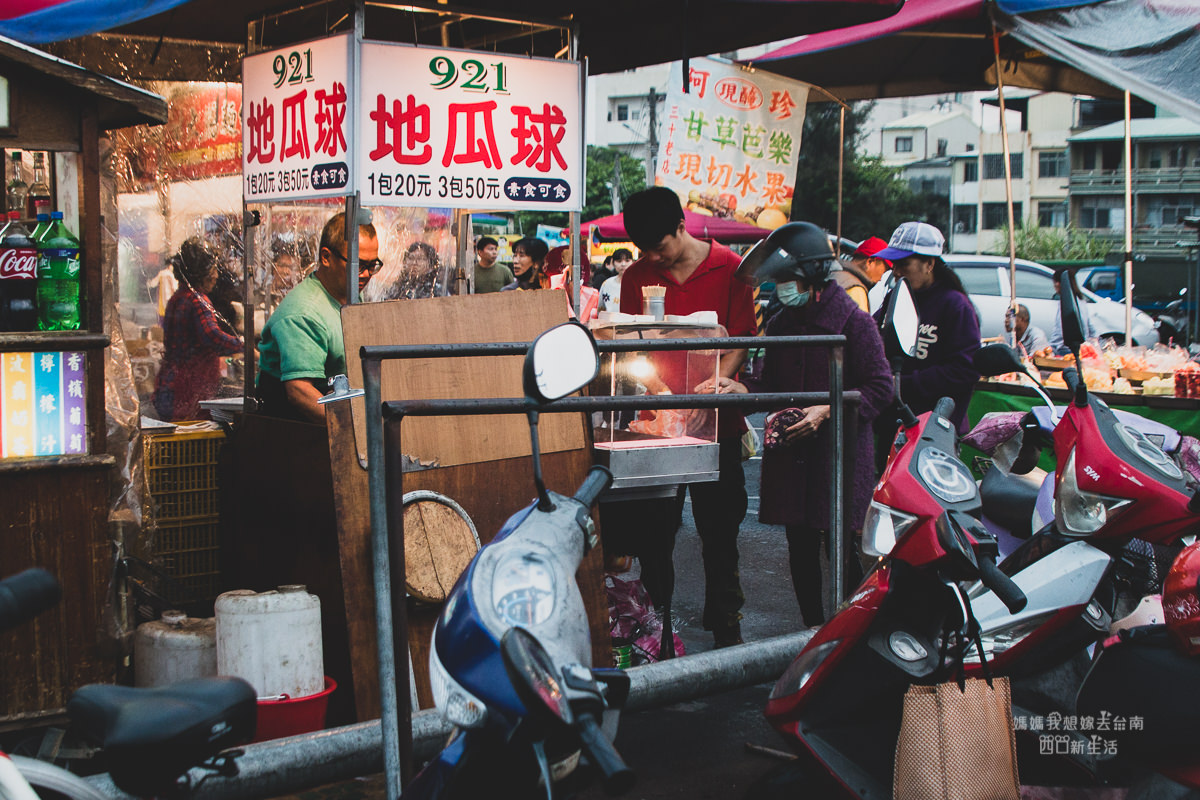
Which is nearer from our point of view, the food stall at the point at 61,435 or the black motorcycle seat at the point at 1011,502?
the food stall at the point at 61,435

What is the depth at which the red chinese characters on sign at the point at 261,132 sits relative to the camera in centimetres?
494

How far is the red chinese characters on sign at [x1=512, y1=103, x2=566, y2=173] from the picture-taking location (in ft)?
16.2

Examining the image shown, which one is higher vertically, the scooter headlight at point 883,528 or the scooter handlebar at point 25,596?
the scooter handlebar at point 25,596

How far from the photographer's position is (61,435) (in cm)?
362

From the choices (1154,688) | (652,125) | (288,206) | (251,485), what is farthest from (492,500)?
(652,125)

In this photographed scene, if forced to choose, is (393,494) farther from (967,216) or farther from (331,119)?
(967,216)

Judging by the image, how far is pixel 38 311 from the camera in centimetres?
365

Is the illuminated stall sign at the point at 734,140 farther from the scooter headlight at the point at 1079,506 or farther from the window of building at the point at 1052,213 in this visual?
the window of building at the point at 1052,213

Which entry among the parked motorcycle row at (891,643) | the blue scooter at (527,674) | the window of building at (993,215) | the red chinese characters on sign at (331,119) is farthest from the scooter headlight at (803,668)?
the window of building at (993,215)

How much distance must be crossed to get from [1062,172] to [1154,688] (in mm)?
60815

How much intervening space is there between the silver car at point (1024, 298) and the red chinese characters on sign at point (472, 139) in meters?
11.3

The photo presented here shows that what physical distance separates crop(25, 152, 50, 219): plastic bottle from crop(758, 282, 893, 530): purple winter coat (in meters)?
3.14

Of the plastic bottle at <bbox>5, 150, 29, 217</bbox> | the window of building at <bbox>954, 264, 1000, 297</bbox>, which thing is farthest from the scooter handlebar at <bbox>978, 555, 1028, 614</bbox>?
the window of building at <bbox>954, 264, 1000, 297</bbox>

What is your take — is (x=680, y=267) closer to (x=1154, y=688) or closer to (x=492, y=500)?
(x=492, y=500)
